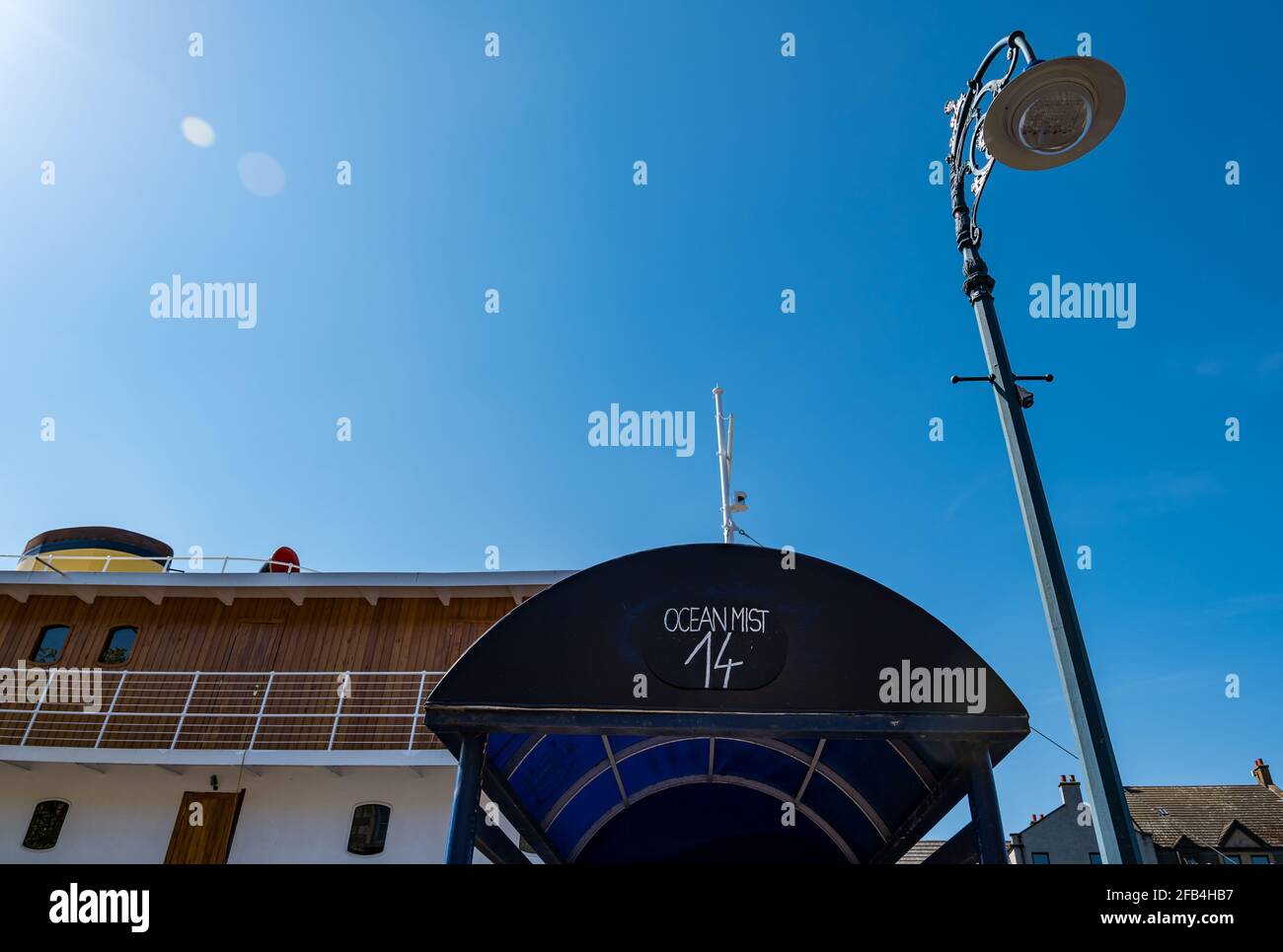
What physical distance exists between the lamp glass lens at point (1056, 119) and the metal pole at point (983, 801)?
425 centimetres

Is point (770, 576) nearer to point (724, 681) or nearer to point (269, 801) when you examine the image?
point (724, 681)

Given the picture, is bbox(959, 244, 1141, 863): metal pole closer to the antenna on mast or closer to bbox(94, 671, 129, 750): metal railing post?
the antenna on mast

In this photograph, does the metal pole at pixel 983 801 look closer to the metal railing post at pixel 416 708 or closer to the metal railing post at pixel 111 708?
the metal railing post at pixel 416 708

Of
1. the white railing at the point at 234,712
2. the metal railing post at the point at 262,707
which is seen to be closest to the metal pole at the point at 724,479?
the white railing at the point at 234,712

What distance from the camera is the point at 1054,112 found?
17.2ft

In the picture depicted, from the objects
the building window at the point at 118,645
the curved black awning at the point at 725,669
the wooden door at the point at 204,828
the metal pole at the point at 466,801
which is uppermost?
the building window at the point at 118,645

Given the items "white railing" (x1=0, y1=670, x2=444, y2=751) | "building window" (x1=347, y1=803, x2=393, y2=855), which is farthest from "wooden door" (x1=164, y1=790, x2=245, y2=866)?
"building window" (x1=347, y1=803, x2=393, y2=855)

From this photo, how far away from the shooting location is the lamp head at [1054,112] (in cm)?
500

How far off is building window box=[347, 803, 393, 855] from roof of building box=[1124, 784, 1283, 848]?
35.0 meters

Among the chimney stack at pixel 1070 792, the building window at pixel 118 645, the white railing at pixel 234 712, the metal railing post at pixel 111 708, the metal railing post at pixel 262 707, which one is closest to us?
the metal railing post at pixel 262 707

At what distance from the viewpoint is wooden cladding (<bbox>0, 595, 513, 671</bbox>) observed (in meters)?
17.1
